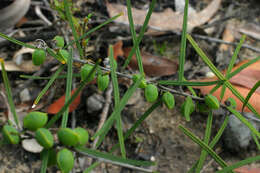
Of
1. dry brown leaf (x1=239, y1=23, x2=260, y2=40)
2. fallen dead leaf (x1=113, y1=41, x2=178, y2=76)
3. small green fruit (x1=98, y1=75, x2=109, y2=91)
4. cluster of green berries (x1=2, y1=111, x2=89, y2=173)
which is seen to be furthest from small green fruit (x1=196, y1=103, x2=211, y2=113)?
dry brown leaf (x1=239, y1=23, x2=260, y2=40)

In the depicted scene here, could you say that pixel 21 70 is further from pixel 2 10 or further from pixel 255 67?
pixel 255 67

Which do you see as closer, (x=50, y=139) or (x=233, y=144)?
(x=50, y=139)

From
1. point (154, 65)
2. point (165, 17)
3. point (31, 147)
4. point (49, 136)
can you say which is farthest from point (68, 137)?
point (165, 17)

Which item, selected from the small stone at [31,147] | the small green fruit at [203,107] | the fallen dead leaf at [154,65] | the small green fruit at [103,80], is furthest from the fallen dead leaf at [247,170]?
the small stone at [31,147]

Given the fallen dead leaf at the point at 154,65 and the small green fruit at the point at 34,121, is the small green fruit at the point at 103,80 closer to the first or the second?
the small green fruit at the point at 34,121

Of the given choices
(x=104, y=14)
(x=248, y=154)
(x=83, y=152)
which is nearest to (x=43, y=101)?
(x=104, y=14)

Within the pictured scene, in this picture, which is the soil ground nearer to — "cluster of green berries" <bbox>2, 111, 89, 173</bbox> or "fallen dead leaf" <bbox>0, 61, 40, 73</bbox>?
"fallen dead leaf" <bbox>0, 61, 40, 73</bbox>

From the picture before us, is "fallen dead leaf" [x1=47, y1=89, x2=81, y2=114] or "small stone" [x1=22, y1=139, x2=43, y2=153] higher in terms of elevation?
"fallen dead leaf" [x1=47, y1=89, x2=81, y2=114]
